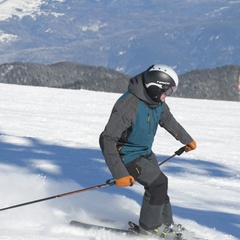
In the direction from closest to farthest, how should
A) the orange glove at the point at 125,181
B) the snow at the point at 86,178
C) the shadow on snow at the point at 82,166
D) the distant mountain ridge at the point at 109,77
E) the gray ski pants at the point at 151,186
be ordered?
1. the orange glove at the point at 125,181
2. the gray ski pants at the point at 151,186
3. the snow at the point at 86,178
4. the shadow on snow at the point at 82,166
5. the distant mountain ridge at the point at 109,77

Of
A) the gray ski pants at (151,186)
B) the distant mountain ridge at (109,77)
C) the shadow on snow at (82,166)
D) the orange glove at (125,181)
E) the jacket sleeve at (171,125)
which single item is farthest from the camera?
the distant mountain ridge at (109,77)

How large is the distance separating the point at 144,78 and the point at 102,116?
1255 centimetres

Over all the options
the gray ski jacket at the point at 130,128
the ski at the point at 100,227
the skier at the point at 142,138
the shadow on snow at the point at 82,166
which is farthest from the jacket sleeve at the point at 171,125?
the shadow on snow at the point at 82,166

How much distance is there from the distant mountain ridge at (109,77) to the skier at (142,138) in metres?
122

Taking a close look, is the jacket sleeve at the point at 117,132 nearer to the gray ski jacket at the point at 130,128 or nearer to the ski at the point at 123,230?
the gray ski jacket at the point at 130,128

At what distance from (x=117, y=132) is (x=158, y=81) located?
482mm

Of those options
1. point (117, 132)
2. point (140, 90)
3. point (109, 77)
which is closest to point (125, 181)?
point (117, 132)

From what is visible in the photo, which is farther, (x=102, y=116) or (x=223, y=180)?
(x=102, y=116)

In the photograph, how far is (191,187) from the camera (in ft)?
22.9

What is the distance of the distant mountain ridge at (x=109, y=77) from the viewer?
136m

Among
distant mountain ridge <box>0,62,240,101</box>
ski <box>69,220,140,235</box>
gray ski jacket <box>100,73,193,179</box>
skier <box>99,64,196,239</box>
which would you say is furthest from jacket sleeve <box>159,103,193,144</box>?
distant mountain ridge <box>0,62,240,101</box>

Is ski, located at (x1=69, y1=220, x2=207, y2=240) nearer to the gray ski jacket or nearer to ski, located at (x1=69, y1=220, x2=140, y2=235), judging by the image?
ski, located at (x1=69, y1=220, x2=140, y2=235)

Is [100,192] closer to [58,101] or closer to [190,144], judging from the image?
[190,144]

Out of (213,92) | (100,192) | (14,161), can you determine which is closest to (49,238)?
(100,192)
